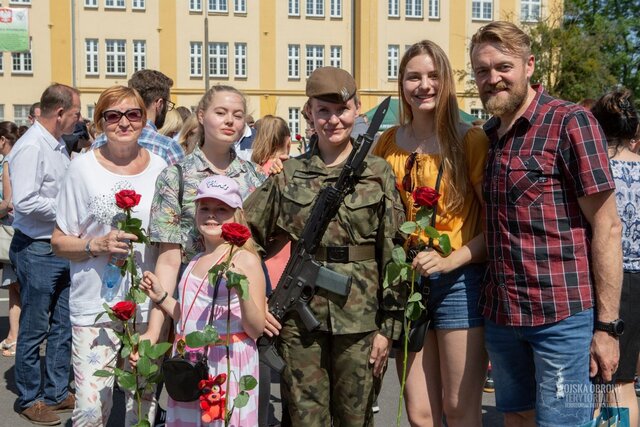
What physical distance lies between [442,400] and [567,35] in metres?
28.8

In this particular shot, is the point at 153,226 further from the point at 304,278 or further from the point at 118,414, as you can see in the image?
the point at 118,414

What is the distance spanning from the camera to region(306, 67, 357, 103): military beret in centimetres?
369

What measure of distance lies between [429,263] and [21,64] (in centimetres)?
4468

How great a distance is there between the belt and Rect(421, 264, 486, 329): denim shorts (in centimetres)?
34

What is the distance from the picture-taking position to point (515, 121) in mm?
3578

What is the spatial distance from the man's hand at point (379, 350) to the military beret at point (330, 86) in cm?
A: 112

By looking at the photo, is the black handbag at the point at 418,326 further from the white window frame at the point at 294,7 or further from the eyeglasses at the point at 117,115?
the white window frame at the point at 294,7

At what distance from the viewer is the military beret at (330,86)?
3691 mm

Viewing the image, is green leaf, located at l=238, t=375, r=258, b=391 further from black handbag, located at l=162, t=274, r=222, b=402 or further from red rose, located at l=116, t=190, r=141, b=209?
red rose, located at l=116, t=190, r=141, b=209

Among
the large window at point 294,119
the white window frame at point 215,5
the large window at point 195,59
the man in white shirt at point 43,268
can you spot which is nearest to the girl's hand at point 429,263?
the man in white shirt at point 43,268

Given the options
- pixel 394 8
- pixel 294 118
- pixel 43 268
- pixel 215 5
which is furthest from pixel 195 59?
pixel 43 268

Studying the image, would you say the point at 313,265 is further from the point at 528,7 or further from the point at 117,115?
the point at 528,7

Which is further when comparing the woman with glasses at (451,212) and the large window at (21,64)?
→ the large window at (21,64)

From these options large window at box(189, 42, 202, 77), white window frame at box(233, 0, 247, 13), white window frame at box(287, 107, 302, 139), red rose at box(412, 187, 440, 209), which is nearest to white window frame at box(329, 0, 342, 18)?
white window frame at box(233, 0, 247, 13)
